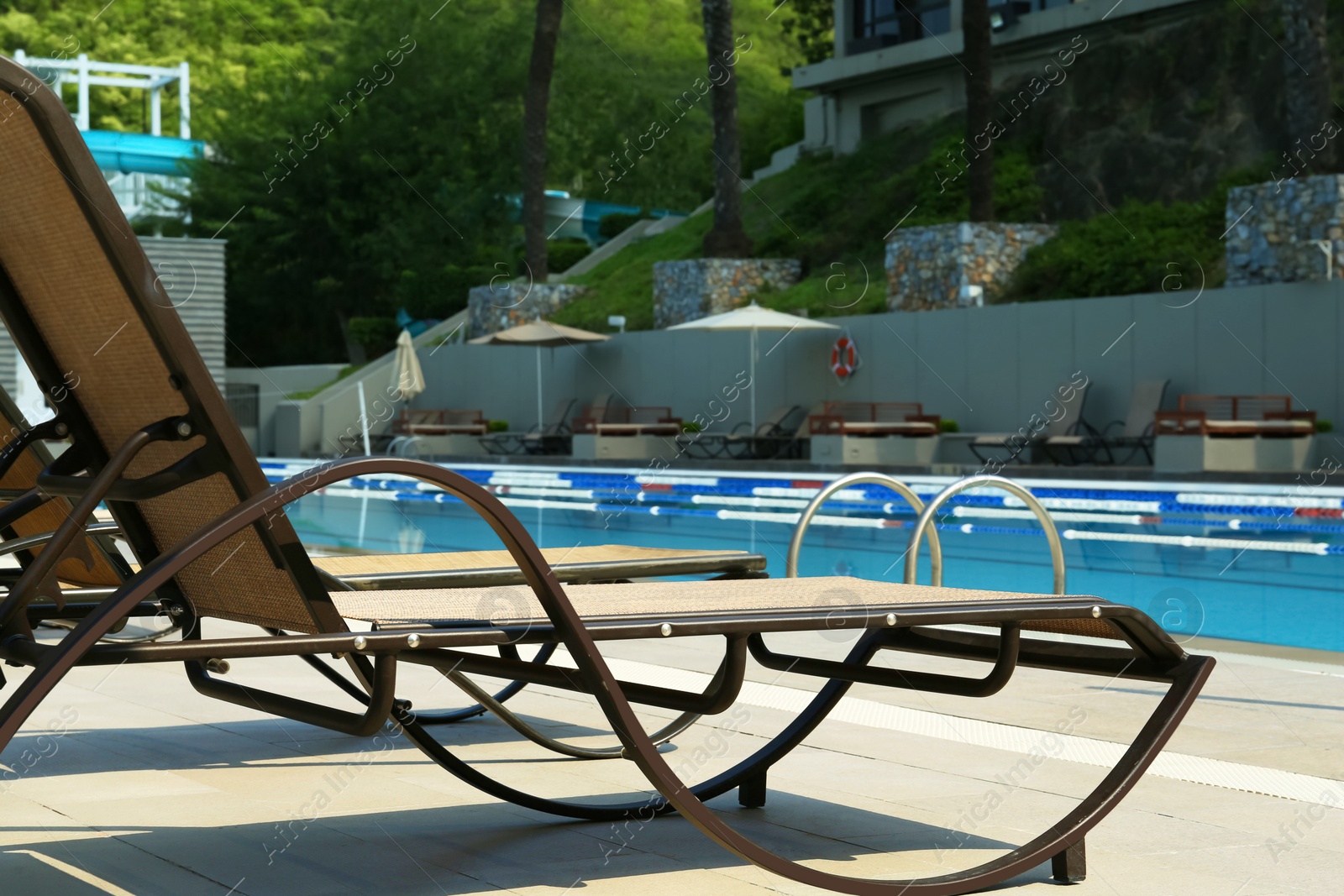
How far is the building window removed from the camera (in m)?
29.8

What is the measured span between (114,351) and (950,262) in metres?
19.8

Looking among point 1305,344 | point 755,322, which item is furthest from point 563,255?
point 1305,344

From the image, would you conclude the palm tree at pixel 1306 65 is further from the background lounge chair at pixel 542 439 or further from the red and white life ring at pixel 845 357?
the background lounge chair at pixel 542 439

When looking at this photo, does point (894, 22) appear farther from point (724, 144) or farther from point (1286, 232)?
point (1286, 232)

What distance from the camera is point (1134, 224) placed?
22516mm

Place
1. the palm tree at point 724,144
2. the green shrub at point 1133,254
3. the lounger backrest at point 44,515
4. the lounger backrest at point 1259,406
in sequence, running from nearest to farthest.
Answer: the lounger backrest at point 44,515
the lounger backrest at point 1259,406
the green shrub at point 1133,254
the palm tree at point 724,144

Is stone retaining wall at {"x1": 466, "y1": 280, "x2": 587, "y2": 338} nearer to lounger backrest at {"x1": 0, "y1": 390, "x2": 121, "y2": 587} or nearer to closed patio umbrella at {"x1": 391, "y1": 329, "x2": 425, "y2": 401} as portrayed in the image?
closed patio umbrella at {"x1": 391, "y1": 329, "x2": 425, "y2": 401}

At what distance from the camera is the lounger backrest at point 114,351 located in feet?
6.41

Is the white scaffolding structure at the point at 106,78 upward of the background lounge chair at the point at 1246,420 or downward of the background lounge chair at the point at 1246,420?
upward

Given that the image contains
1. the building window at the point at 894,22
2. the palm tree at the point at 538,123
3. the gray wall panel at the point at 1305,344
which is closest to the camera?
the gray wall panel at the point at 1305,344

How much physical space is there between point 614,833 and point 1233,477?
12.2 meters

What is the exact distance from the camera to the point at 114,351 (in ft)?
7.04

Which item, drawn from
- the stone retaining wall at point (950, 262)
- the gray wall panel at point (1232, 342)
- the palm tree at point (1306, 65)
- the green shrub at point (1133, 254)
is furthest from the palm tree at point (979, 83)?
the gray wall panel at point (1232, 342)

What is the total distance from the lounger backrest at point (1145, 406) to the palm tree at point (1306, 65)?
3225 millimetres
